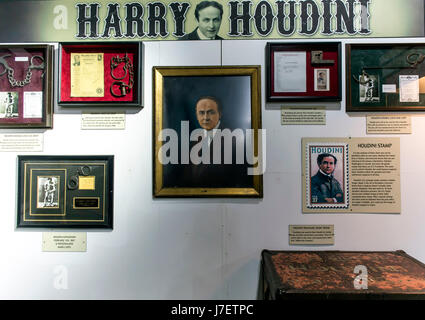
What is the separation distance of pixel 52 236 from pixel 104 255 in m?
0.30

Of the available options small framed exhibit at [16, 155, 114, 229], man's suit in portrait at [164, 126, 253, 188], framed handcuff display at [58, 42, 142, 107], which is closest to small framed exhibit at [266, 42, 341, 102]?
man's suit in portrait at [164, 126, 253, 188]

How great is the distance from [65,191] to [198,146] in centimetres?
75

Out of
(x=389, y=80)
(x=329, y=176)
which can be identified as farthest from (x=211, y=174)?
(x=389, y=80)

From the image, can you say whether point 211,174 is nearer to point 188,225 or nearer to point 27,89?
point 188,225

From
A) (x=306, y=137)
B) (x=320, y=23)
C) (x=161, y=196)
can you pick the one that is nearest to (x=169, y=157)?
(x=161, y=196)

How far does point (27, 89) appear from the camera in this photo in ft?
4.25

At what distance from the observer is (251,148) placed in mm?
1272

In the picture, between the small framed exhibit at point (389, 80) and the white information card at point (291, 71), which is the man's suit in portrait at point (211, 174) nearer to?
the white information card at point (291, 71)

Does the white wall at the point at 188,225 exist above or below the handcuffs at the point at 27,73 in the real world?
below

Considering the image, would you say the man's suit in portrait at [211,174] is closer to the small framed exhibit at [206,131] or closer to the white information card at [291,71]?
the small framed exhibit at [206,131]

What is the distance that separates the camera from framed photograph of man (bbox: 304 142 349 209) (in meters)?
1.27

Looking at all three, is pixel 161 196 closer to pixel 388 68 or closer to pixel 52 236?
pixel 52 236

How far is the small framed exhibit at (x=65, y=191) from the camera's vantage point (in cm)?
129

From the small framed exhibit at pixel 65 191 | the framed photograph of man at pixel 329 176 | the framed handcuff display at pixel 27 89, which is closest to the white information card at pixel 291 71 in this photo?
the framed photograph of man at pixel 329 176
